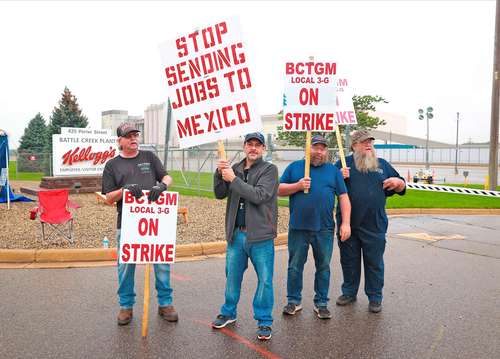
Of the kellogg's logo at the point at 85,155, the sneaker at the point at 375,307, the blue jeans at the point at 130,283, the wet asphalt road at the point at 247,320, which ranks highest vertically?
the kellogg's logo at the point at 85,155

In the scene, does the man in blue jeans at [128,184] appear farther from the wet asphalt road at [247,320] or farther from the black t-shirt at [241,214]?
the black t-shirt at [241,214]

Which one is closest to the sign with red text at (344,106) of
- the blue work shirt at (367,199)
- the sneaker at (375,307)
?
the blue work shirt at (367,199)

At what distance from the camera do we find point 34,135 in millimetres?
50938

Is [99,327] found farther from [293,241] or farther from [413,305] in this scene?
[413,305]

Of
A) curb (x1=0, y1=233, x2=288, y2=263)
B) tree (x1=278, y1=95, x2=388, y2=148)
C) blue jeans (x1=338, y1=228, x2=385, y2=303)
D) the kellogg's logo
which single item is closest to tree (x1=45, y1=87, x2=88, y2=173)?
the kellogg's logo

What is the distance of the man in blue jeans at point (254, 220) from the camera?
418 cm

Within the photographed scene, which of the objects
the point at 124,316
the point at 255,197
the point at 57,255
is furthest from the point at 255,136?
the point at 57,255

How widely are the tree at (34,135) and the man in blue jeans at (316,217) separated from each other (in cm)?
5001

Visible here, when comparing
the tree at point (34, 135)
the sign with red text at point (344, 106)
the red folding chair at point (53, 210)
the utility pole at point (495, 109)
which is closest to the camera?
the sign with red text at point (344, 106)

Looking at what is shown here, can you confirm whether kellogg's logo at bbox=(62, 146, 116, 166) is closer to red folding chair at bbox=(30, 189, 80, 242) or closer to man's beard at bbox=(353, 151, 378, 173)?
red folding chair at bbox=(30, 189, 80, 242)

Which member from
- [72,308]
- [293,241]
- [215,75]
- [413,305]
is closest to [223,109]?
[215,75]

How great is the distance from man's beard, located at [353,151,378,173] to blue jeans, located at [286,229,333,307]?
0.82 metres

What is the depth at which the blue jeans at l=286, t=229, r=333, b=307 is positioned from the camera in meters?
4.80

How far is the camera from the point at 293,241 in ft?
16.0
